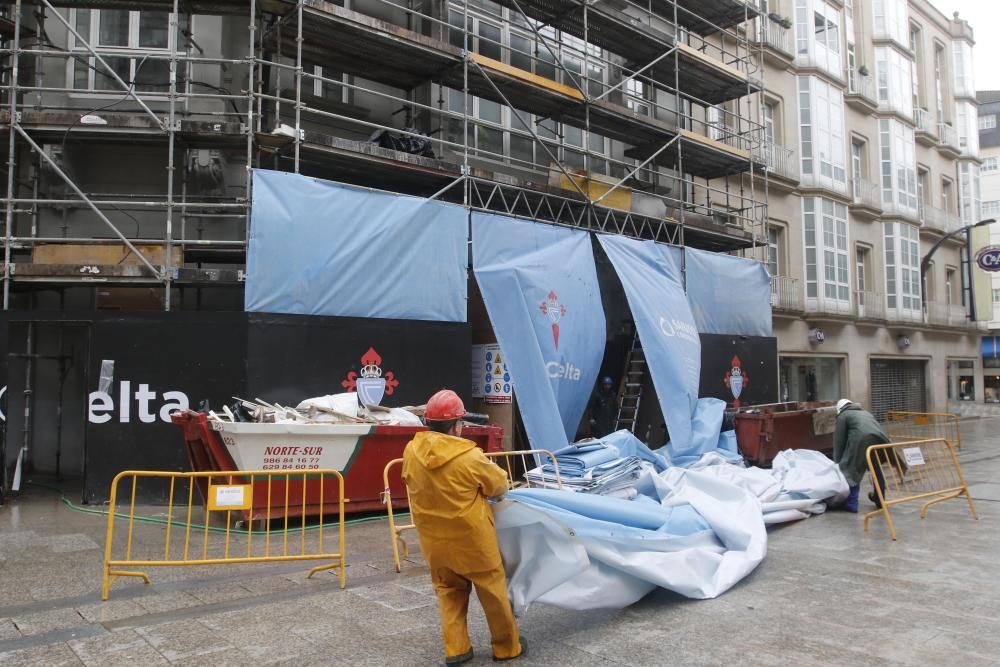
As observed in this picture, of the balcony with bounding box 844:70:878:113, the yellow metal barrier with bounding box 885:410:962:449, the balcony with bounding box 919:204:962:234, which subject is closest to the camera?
the yellow metal barrier with bounding box 885:410:962:449

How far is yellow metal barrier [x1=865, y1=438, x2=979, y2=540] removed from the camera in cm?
864

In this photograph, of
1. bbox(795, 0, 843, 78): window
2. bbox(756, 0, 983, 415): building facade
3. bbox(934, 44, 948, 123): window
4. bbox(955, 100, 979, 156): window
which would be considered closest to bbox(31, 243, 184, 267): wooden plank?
bbox(756, 0, 983, 415): building facade

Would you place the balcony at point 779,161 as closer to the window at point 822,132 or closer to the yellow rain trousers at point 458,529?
the window at point 822,132

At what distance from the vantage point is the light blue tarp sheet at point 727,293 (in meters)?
16.4

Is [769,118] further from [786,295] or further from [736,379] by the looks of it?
[736,379]

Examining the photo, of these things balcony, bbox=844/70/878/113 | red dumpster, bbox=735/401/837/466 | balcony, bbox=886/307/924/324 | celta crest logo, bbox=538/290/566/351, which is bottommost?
red dumpster, bbox=735/401/837/466

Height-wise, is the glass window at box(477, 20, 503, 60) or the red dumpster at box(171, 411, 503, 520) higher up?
the glass window at box(477, 20, 503, 60)

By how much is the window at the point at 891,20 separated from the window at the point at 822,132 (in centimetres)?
443

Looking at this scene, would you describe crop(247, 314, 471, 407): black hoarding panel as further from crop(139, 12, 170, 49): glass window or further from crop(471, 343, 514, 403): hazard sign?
crop(139, 12, 170, 49): glass window

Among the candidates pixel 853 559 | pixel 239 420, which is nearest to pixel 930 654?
pixel 853 559

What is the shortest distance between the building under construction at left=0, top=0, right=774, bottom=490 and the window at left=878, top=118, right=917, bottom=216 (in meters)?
14.1

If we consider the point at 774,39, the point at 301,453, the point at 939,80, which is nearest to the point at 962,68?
the point at 939,80

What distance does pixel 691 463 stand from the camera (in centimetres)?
1240

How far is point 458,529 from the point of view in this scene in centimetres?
434
